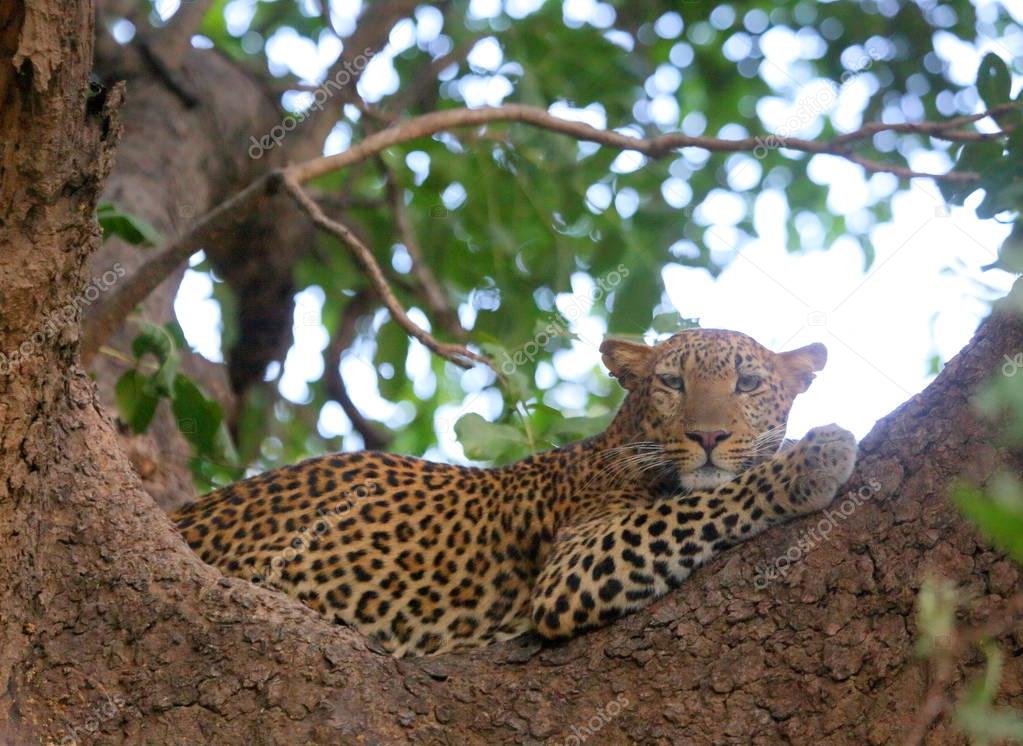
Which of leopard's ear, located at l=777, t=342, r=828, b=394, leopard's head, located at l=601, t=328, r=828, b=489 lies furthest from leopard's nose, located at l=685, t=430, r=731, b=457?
leopard's ear, located at l=777, t=342, r=828, b=394

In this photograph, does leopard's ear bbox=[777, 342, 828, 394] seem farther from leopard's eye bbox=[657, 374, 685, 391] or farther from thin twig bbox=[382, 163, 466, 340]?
thin twig bbox=[382, 163, 466, 340]

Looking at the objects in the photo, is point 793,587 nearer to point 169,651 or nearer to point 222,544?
point 169,651

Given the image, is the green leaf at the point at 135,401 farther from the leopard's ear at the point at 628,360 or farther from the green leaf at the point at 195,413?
the leopard's ear at the point at 628,360

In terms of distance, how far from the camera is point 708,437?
19.6 feet

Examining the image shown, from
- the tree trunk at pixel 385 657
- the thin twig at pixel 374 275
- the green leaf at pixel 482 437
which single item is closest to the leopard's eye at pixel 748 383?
the green leaf at pixel 482 437

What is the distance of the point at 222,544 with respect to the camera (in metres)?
5.98

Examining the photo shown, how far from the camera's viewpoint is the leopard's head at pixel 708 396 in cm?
601

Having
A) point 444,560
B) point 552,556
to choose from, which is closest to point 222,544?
point 444,560

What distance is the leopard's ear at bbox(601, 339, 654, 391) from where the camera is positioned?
665cm

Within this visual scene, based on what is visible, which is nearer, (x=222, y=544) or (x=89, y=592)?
(x=89, y=592)

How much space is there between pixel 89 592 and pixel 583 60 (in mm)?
5830

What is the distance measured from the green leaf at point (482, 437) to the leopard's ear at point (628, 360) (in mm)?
647

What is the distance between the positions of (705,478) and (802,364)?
3.29 ft

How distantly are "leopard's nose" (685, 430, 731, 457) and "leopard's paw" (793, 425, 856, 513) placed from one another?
1147 millimetres
